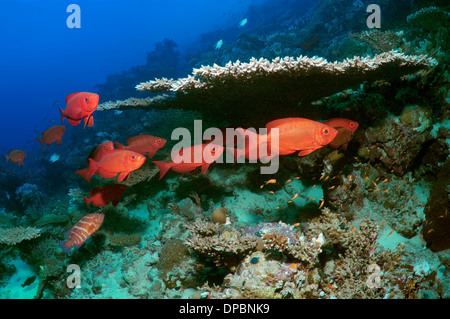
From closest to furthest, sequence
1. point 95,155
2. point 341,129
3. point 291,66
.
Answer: point 291,66
point 341,129
point 95,155

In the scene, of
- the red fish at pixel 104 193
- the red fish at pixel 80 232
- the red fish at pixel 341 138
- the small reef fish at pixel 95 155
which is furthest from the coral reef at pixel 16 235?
the red fish at pixel 341 138

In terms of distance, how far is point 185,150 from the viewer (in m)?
2.99

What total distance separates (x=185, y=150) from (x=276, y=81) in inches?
61.2

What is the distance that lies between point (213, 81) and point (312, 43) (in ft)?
39.8

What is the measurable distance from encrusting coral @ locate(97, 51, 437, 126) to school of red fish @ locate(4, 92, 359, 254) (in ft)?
2.12

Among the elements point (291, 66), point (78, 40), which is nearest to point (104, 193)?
point (291, 66)

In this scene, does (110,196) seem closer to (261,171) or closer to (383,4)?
(261,171)

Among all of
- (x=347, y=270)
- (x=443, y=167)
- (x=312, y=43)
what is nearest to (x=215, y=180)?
(x=347, y=270)

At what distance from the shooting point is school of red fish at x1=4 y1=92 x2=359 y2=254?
7.54 feet

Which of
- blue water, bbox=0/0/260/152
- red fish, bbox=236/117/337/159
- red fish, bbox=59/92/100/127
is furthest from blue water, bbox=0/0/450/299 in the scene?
blue water, bbox=0/0/260/152

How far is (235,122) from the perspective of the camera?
4668 mm

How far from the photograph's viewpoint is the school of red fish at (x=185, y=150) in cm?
230

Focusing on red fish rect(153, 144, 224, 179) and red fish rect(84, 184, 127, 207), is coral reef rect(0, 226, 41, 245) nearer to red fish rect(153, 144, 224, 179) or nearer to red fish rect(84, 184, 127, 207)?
red fish rect(84, 184, 127, 207)

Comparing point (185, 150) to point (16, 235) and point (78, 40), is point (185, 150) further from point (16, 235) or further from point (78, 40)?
point (78, 40)
